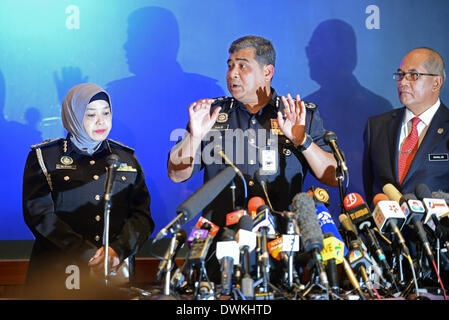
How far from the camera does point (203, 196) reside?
2.17 meters

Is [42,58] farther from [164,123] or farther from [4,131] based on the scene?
[164,123]

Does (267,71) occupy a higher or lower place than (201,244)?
higher

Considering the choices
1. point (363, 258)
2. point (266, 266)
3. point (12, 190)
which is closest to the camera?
point (266, 266)

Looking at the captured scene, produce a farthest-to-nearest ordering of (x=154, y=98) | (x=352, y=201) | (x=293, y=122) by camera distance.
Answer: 1. (x=154, y=98)
2. (x=293, y=122)
3. (x=352, y=201)

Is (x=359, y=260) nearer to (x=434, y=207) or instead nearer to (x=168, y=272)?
(x=434, y=207)

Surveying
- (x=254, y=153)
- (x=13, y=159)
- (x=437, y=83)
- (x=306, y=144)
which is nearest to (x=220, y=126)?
(x=254, y=153)

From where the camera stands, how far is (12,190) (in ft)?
13.1

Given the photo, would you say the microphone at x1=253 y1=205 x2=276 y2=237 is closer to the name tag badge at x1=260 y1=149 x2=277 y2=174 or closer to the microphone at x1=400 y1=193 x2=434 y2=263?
the microphone at x1=400 y1=193 x2=434 y2=263

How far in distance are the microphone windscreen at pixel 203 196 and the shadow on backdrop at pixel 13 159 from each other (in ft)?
7.63

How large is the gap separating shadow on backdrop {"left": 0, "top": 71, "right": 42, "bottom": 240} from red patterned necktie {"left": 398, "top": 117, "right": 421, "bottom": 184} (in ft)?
9.41

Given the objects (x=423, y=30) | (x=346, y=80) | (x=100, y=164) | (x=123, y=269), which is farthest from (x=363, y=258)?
(x=423, y=30)

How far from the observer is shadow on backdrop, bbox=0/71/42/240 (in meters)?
3.98

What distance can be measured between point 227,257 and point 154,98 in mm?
2292

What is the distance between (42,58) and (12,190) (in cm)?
113
